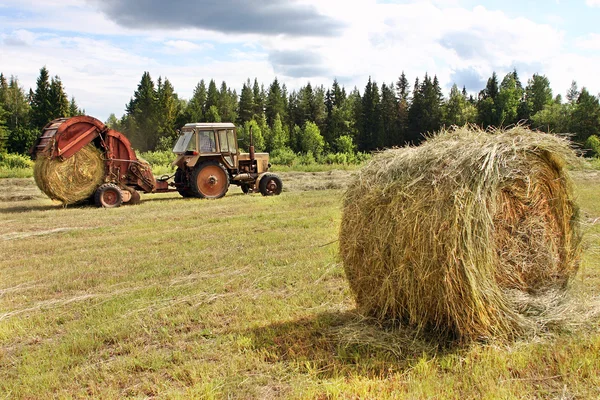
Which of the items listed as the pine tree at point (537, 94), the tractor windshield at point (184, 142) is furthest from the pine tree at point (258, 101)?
the tractor windshield at point (184, 142)

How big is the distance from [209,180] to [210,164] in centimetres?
50

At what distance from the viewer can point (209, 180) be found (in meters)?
16.0

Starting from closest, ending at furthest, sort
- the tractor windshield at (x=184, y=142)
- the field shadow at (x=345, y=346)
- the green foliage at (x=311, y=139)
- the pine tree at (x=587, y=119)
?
the field shadow at (x=345, y=346) < the tractor windshield at (x=184, y=142) < the pine tree at (x=587, y=119) < the green foliage at (x=311, y=139)

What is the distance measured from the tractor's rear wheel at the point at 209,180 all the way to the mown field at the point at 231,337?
6.93 m

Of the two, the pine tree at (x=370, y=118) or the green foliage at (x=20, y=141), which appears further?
the pine tree at (x=370, y=118)

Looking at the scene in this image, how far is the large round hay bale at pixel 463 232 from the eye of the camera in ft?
14.0

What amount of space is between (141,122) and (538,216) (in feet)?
178

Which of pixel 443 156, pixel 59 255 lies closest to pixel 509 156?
pixel 443 156

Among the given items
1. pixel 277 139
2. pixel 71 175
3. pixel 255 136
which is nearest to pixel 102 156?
pixel 71 175

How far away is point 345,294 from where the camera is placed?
19.5 ft

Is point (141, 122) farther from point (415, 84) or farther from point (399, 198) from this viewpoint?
point (399, 198)

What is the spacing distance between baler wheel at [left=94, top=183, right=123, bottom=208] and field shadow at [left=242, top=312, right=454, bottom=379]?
10504 mm

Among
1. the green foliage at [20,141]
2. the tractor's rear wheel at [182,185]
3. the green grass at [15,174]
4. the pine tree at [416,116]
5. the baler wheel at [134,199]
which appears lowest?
the baler wheel at [134,199]

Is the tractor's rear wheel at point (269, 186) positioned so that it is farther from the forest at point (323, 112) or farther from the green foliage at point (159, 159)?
the forest at point (323, 112)
